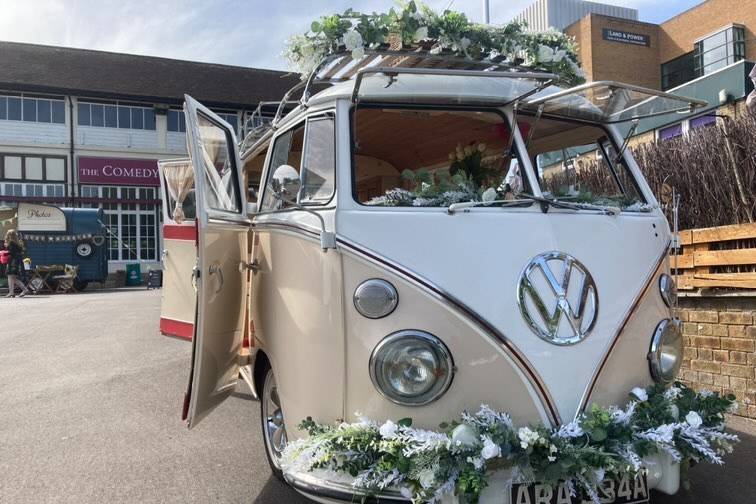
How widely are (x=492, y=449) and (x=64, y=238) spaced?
68.6ft

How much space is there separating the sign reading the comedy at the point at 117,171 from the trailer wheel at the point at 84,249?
304 inches

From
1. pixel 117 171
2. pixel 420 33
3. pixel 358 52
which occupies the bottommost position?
pixel 358 52

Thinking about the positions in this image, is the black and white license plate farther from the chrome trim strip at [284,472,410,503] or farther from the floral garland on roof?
the floral garland on roof

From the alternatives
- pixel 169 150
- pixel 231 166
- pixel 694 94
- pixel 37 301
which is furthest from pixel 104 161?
pixel 231 166

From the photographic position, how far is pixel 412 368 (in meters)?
2.53

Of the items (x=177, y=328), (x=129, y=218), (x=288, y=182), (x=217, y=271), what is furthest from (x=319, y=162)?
(x=129, y=218)

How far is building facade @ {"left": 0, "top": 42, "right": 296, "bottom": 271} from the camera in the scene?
87.8ft

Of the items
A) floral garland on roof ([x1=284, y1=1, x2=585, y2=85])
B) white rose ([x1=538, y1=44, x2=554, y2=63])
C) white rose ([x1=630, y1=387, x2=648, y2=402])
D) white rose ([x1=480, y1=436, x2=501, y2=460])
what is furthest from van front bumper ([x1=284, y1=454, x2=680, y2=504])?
white rose ([x1=538, y1=44, x2=554, y2=63])

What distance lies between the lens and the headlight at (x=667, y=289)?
3.06 m

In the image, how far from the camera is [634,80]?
31.4 metres

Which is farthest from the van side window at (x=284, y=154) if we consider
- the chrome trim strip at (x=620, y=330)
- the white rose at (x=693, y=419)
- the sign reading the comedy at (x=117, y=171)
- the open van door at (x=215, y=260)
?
the sign reading the comedy at (x=117, y=171)

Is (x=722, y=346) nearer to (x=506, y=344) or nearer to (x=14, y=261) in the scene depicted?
(x=506, y=344)

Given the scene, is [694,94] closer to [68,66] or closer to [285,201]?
[285,201]

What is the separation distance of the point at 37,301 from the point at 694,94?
61.2ft
